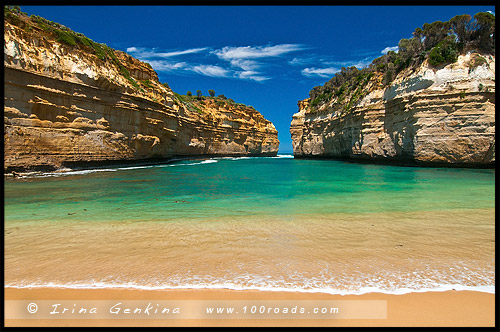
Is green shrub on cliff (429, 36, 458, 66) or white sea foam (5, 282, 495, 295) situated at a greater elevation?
green shrub on cliff (429, 36, 458, 66)

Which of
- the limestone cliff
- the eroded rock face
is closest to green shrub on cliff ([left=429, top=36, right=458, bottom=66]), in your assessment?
the eroded rock face

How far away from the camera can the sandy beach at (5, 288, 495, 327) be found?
2160 mm

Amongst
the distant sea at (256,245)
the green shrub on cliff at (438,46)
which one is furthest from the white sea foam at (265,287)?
the green shrub on cliff at (438,46)

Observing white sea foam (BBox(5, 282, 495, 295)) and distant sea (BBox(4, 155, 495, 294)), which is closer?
white sea foam (BBox(5, 282, 495, 295))

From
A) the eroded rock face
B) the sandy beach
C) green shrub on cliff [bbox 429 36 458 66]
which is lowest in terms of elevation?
the sandy beach

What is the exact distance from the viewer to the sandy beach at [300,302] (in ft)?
7.09

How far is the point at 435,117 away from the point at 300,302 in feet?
74.6

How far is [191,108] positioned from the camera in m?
40.2

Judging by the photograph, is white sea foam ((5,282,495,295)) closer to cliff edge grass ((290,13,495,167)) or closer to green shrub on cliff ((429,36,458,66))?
cliff edge grass ((290,13,495,167))

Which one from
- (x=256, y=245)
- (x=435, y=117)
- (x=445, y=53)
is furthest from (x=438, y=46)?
(x=256, y=245)

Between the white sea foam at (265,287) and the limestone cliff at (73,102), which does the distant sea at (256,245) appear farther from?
the limestone cliff at (73,102)

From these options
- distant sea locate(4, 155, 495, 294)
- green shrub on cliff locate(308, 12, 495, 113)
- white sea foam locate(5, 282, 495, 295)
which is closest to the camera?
white sea foam locate(5, 282, 495, 295)

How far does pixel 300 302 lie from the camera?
2.49m

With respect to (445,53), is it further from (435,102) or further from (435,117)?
(435,117)
